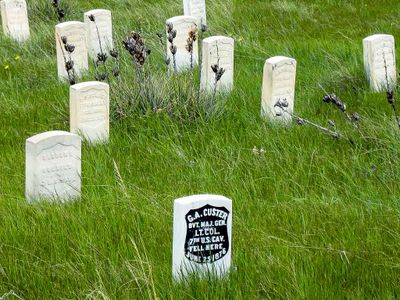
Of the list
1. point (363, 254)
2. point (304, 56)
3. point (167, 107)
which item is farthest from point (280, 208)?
point (304, 56)

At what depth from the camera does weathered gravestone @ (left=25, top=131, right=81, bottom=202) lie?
5.52m

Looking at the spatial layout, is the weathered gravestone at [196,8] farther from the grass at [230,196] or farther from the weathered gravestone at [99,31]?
the grass at [230,196]

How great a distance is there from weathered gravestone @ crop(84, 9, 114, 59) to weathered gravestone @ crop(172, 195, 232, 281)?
21.4ft

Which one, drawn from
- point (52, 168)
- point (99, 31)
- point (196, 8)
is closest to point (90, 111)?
point (52, 168)

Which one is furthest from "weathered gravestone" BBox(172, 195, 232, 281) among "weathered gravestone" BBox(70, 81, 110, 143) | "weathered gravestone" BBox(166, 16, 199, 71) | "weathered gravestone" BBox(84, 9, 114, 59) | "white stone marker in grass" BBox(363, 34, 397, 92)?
"weathered gravestone" BBox(84, 9, 114, 59)

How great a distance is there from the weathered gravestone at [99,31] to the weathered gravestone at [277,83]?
3256 mm

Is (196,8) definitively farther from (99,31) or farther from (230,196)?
(230,196)

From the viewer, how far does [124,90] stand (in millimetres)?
7535

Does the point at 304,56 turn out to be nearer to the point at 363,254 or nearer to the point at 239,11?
the point at 239,11

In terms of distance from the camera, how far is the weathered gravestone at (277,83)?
7.53 metres

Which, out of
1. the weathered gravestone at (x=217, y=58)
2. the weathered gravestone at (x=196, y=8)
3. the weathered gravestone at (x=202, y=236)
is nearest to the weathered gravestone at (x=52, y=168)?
the weathered gravestone at (x=202, y=236)

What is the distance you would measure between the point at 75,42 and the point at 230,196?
456 cm

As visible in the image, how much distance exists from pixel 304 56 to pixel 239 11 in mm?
2672

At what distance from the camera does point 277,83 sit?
24.9 ft
